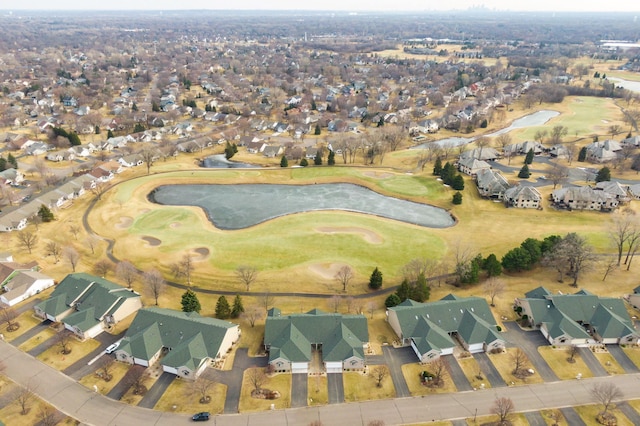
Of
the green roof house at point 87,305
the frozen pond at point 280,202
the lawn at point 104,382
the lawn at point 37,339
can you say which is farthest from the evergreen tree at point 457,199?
the lawn at point 37,339

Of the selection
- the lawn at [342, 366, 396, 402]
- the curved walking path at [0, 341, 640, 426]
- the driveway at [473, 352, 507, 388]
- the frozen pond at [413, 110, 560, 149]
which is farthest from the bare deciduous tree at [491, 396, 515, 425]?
the frozen pond at [413, 110, 560, 149]

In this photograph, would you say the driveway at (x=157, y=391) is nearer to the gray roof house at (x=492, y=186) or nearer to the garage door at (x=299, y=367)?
the garage door at (x=299, y=367)

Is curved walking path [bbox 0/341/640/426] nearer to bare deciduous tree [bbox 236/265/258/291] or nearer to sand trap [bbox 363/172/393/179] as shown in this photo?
bare deciduous tree [bbox 236/265/258/291]

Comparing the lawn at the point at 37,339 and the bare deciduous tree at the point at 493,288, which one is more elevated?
the bare deciduous tree at the point at 493,288

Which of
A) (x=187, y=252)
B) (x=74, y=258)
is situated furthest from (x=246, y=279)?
(x=74, y=258)

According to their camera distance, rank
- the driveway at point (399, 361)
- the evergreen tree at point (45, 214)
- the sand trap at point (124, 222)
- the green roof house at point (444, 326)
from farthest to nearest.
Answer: the evergreen tree at point (45, 214), the sand trap at point (124, 222), the green roof house at point (444, 326), the driveway at point (399, 361)

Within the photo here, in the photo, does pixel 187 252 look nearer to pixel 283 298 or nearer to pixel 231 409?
pixel 283 298
